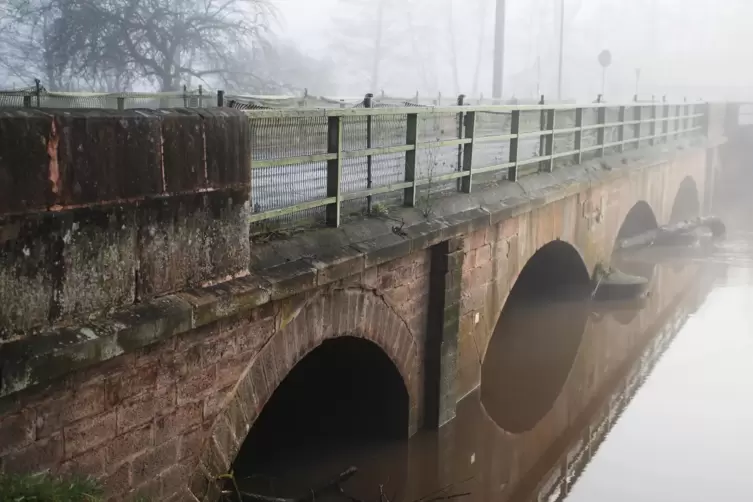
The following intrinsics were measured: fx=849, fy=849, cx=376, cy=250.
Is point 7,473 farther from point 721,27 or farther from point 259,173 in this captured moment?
point 721,27

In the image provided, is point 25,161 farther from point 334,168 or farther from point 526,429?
point 526,429

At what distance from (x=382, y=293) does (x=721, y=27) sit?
265 feet

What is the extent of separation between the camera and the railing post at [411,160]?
6.75 metres

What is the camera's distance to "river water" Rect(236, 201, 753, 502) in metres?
7.04

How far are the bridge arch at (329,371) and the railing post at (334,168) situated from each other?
0.54 m

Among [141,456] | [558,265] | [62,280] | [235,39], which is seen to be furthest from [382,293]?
[235,39]

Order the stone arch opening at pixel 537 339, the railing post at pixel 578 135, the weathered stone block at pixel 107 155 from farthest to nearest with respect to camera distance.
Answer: the railing post at pixel 578 135 → the stone arch opening at pixel 537 339 → the weathered stone block at pixel 107 155

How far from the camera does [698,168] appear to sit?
21.0 m

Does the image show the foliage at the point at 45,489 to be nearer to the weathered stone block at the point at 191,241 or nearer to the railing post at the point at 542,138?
the weathered stone block at the point at 191,241

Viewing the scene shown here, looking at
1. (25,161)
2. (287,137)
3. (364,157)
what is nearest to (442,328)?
(364,157)

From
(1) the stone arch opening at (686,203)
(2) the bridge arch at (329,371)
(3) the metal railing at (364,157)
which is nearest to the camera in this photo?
(2) the bridge arch at (329,371)

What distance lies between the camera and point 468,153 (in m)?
8.00

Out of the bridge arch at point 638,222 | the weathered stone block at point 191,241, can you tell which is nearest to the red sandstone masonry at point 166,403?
the weathered stone block at point 191,241

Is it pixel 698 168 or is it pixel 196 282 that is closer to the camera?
pixel 196 282
